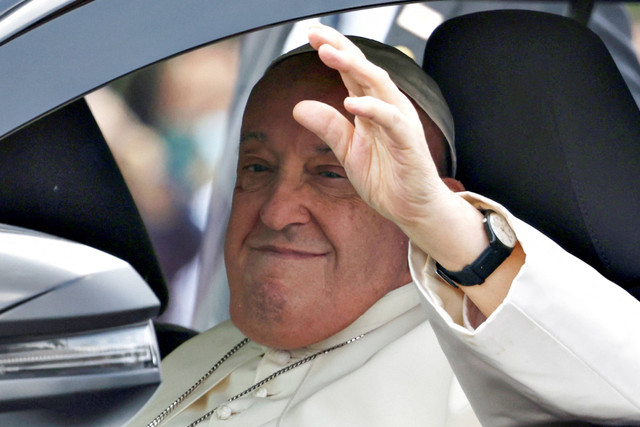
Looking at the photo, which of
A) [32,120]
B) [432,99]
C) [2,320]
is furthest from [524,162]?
[2,320]

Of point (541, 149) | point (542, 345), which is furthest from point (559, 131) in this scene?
point (542, 345)

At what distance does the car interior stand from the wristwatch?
0.57 metres

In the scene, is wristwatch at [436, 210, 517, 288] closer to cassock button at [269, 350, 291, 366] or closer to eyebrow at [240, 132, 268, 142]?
cassock button at [269, 350, 291, 366]

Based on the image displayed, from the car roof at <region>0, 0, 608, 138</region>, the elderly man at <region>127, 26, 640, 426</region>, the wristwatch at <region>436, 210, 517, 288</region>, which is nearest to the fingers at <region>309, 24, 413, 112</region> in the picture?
the elderly man at <region>127, 26, 640, 426</region>

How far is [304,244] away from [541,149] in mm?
635

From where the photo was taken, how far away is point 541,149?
2.08 m

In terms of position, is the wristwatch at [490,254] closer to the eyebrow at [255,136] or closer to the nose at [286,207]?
the nose at [286,207]

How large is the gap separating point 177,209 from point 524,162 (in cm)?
127

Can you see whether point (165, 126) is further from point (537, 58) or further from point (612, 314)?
point (612, 314)

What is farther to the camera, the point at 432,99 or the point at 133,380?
the point at 432,99

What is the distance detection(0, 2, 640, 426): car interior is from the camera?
203 cm

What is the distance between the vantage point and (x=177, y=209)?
9.81ft

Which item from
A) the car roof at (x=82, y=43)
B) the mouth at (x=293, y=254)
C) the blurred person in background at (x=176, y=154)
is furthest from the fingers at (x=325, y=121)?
the blurred person in background at (x=176, y=154)

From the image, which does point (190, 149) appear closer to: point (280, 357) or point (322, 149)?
point (322, 149)
